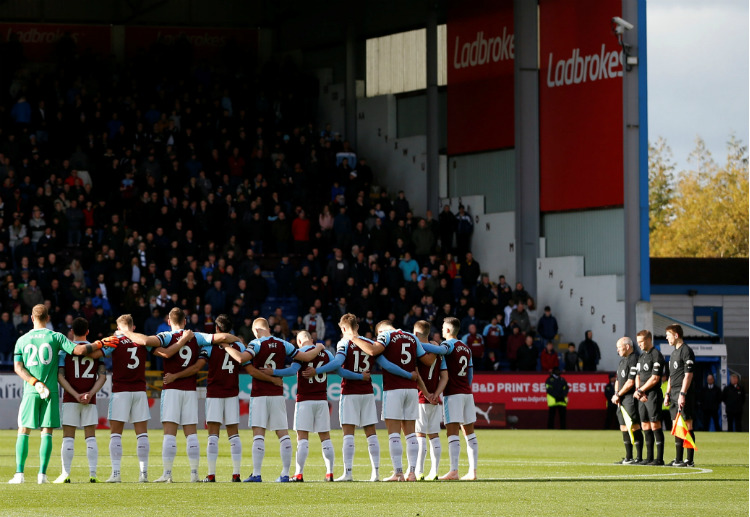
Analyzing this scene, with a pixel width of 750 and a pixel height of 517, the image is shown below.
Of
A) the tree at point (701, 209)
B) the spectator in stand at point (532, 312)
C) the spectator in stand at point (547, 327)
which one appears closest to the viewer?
the spectator in stand at point (547, 327)

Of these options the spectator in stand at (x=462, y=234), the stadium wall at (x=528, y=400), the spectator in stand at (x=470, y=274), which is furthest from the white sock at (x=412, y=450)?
the spectator in stand at (x=462, y=234)

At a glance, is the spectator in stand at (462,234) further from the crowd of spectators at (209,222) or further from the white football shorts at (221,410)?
the white football shorts at (221,410)

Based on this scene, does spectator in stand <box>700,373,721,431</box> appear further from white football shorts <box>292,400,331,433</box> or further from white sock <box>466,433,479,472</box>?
white football shorts <box>292,400,331,433</box>

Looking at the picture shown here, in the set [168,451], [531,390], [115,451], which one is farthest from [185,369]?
[531,390]

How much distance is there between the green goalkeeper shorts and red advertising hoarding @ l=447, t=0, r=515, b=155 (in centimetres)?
2820

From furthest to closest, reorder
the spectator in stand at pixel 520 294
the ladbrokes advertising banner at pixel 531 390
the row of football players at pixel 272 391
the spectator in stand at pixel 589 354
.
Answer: the spectator in stand at pixel 520 294
the spectator in stand at pixel 589 354
the ladbrokes advertising banner at pixel 531 390
the row of football players at pixel 272 391

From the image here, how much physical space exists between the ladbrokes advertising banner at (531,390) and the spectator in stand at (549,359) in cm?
52

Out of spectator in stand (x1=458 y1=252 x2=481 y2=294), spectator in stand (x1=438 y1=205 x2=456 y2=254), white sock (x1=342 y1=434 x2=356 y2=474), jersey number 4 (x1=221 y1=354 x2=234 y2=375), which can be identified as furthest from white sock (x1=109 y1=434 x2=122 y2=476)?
spectator in stand (x1=438 y1=205 x2=456 y2=254)

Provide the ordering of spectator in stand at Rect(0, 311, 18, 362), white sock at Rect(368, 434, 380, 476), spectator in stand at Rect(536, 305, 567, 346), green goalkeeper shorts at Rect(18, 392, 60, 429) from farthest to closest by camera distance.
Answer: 1. spectator in stand at Rect(536, 305, 567, 346)
2. spectator in stand at Rect(0, 311, 18, 362)
3. white sock at Rect(368, 434, 380, 476)
4. green goalkeeper shorts at Rect(18, 392, 60, 429)

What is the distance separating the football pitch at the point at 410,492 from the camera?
13875 mm

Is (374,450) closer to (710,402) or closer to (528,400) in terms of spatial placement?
(528,400)

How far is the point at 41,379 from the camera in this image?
657 inches

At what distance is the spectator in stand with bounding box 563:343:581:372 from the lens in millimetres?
38125

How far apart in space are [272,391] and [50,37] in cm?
3486
